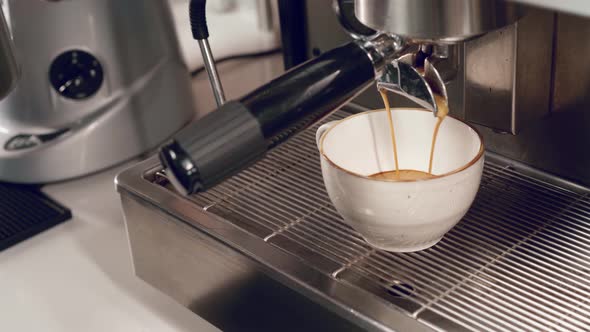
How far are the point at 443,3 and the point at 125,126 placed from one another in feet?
1.19

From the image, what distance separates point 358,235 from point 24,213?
0.97ft

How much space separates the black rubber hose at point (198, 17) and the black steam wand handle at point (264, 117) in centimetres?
18

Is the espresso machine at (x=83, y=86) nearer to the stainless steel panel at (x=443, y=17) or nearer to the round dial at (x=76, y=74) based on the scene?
the round dial at (x=76, y=74)

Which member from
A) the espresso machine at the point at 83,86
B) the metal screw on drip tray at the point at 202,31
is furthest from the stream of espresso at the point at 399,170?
the espresso machine at the point at 83,86

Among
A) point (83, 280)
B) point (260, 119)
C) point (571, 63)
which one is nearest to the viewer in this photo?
point (260, 119)

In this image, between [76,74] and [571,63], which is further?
[76,74]

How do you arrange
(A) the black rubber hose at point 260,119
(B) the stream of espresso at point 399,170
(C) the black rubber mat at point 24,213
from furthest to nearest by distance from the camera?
(C) the black rubber mat at point 24,213
(B) the stream of espresso at point 399,170
(A) the black rubber hose at point 260,119

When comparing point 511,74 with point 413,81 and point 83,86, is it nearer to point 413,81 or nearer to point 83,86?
point 413,81

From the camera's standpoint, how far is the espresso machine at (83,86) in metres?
0.62

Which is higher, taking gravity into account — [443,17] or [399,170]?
[443,17]

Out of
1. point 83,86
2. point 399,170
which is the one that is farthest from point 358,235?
point 83,86

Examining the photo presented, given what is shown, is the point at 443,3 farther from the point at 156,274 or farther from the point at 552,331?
the point at 156,274

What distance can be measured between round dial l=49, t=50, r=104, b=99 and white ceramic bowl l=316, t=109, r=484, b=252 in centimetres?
24

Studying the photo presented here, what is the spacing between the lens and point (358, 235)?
47cm
